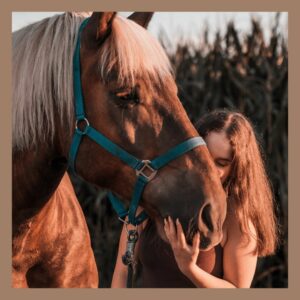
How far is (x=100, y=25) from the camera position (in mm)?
2332

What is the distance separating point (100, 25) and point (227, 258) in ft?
3.80

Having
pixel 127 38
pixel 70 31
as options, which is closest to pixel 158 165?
pixel 127 38

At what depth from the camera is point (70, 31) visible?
97.6 inches

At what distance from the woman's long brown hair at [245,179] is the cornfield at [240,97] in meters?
3.05

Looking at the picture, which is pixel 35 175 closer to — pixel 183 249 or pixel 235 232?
pixel 183 249

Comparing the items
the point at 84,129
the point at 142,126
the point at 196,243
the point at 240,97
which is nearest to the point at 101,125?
the point at 84,129

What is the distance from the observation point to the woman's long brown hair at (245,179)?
8.13 feet

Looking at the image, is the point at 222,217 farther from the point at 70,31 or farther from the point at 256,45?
the point at 256,45

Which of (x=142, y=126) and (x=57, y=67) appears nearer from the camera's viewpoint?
(x=142, y=126)

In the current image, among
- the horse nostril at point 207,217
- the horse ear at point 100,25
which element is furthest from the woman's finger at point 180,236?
the horse ear at point 100,25

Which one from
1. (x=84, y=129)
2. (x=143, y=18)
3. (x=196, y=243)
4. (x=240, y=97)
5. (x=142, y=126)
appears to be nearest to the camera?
(x=196, y=243)

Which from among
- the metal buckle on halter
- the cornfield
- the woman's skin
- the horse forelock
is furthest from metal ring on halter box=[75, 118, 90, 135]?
the cornfield

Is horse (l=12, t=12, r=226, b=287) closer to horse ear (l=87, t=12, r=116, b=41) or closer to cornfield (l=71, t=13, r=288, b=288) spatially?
horse ear (l=87, t=12, r=116, b=41)

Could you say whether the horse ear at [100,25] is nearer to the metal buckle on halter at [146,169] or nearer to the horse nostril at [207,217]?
the metal buckle on halter at [146,169]
